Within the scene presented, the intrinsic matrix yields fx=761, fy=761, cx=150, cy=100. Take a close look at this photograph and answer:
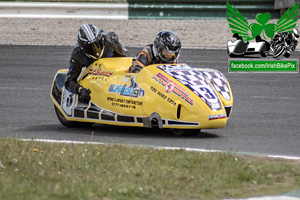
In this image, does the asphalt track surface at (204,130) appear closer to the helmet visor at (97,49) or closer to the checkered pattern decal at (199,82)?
the checkered pattern decal at (199,82)

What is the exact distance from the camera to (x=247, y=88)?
45.3 ft

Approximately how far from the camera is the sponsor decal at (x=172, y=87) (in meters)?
9.09

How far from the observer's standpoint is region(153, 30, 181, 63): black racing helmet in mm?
9734

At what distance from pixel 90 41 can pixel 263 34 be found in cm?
919

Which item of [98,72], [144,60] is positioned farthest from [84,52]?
[144,60]

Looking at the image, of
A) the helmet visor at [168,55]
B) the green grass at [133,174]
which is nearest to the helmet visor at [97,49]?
the helmet visor at [168,55]

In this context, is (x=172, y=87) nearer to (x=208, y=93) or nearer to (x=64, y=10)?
(x=208, y=93)

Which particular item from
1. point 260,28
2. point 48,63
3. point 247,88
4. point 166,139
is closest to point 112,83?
point 166,139

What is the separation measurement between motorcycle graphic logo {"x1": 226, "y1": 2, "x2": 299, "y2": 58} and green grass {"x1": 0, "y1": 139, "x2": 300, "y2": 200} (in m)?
9.87

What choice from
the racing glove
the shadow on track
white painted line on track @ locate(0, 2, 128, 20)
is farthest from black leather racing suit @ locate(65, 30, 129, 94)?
white painted line on track @ locate(0, 2, 128, 20)

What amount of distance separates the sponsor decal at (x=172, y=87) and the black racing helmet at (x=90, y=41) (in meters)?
1.26

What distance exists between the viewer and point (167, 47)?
9750mm

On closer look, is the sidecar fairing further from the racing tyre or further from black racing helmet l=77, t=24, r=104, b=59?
black racing helmet l=77, t=24, r=104, b=59

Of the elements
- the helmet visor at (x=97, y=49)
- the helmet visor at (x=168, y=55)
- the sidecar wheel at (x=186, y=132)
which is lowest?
the sidecar wheel at (x=186, y=132)
